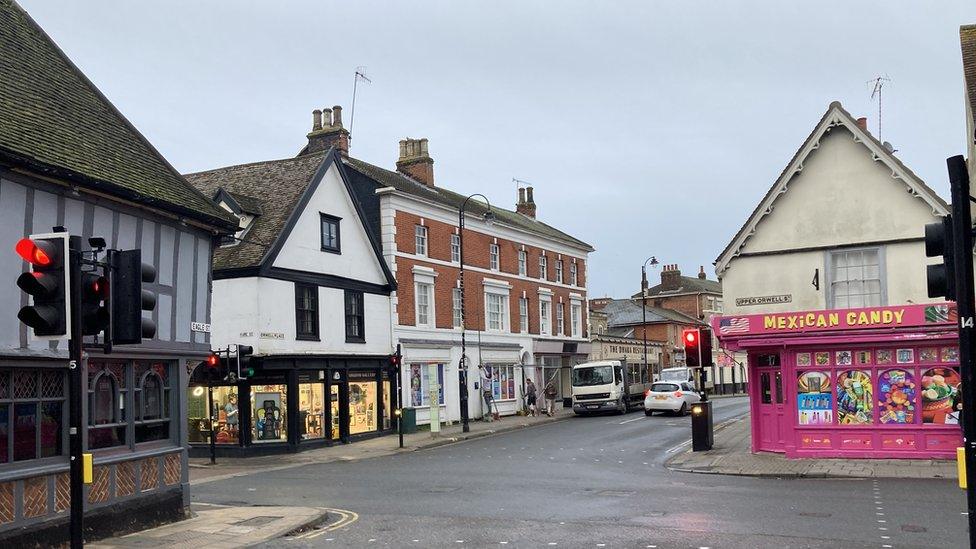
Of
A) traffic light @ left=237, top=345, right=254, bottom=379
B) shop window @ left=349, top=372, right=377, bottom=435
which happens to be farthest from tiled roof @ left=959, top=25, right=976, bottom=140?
shop window @ left=349, top=372, right=377, bottom=435

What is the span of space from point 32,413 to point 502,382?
31343mm

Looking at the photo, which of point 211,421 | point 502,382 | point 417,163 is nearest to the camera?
point 211,421

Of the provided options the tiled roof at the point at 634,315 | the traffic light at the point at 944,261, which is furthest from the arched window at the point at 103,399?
the tiled roof at the point at 634,315

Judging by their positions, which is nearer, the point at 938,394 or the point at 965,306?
the point at 965,306

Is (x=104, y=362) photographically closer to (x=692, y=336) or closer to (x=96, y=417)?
(x=96, y=417)

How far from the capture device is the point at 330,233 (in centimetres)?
3139

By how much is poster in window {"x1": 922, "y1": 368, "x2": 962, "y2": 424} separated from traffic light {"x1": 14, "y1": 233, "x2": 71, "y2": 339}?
63.4ft

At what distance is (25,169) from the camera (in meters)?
11.6

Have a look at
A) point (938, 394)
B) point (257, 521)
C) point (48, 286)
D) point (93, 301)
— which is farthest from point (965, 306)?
point (938, 394)

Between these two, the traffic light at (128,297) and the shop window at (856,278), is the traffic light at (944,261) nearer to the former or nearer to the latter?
the traffic light at (128,297)

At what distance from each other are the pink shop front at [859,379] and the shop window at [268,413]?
13.8 metres

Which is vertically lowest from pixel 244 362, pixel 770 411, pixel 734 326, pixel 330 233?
pixel 770 411

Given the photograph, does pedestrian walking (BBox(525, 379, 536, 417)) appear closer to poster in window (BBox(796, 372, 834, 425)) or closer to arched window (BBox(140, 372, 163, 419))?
poster in window (BBox(796, 372, 834, 425))

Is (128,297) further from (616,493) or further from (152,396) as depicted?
(616,493)
